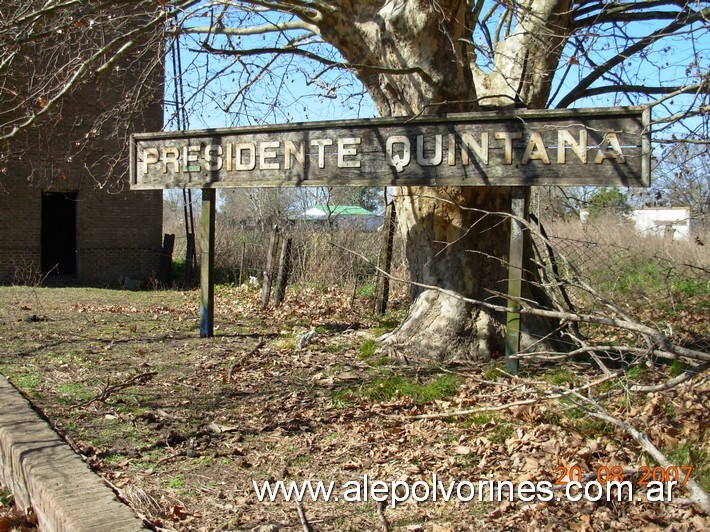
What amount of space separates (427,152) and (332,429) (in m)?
2.94

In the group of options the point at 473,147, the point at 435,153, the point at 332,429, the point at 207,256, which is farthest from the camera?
Result: the point at 207,256

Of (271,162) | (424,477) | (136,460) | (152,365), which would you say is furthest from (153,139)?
(424,477)

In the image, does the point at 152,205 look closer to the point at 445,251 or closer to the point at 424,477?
the point at 445,251

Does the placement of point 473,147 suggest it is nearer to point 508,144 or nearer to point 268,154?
point 508,144

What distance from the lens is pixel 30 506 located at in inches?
175

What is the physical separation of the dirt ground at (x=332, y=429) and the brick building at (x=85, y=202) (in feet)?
32.1

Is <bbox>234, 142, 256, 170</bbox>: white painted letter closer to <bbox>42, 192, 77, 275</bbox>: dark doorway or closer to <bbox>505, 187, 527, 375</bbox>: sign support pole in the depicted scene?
<bbox>505, 187, 527, 375</bbox>: sign support pole

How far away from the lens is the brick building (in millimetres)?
17359

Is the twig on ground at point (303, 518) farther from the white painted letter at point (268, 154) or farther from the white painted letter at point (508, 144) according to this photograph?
the white painted letter at point (268, 154)

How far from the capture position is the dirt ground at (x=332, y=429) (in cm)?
398

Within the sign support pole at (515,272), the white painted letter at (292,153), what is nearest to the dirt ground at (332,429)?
the sign support pole at (515,272)

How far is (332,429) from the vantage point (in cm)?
548

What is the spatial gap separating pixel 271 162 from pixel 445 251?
224 cm

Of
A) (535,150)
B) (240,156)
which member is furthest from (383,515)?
(240,156)
